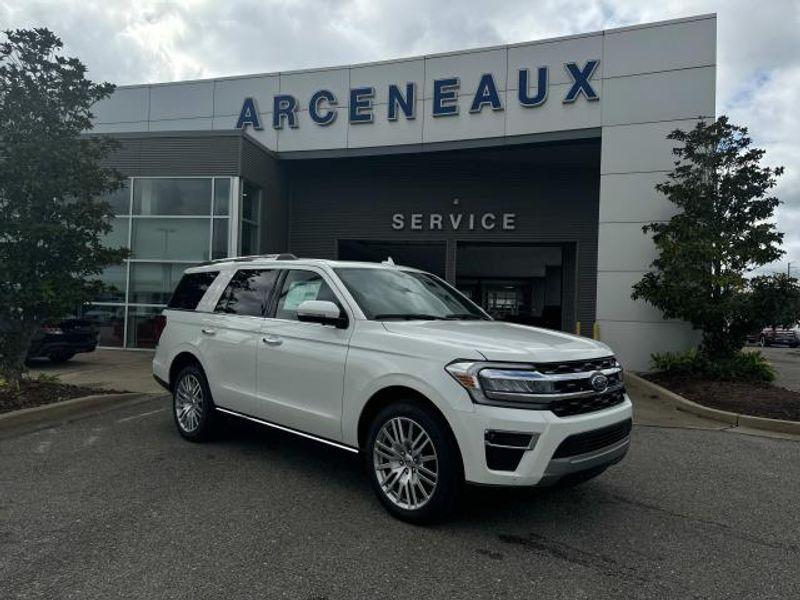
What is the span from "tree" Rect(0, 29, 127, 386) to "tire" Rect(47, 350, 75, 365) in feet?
14.1

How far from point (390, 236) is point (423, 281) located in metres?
12.4

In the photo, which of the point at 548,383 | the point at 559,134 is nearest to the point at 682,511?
the point at 548,383

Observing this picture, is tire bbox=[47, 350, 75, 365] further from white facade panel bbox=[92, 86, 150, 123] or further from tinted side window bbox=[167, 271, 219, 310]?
white facade panel bbox=[92, 86, 150, 123]

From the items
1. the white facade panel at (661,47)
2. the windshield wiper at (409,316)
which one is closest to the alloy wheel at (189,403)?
the windshield wiper at (409,316)

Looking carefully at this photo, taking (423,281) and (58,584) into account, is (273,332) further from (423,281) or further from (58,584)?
(58,584)

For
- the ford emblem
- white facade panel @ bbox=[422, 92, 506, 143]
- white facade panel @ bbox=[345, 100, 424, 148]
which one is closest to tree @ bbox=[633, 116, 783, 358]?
white facade panel @ bbox=[422, 92, 506, 143]

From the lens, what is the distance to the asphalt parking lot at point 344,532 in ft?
10.7

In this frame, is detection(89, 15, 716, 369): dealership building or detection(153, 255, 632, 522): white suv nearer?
detection(153, 255, 632, 522): white suv

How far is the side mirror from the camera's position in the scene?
4391 millimetres

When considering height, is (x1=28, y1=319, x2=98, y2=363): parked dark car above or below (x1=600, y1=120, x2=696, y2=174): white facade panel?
below

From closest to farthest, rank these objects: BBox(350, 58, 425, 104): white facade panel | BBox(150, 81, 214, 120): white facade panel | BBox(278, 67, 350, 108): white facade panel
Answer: BBox(350, 58, 425, 104): white facade panel, BBox(278, 67, 350, 108): white facade panel, BBox(150, 81, 214, 120): white facade panel

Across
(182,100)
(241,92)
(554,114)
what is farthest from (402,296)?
(182,100)

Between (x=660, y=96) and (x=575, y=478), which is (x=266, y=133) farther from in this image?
(x=575, y=478)

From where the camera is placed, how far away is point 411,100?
616 inches
